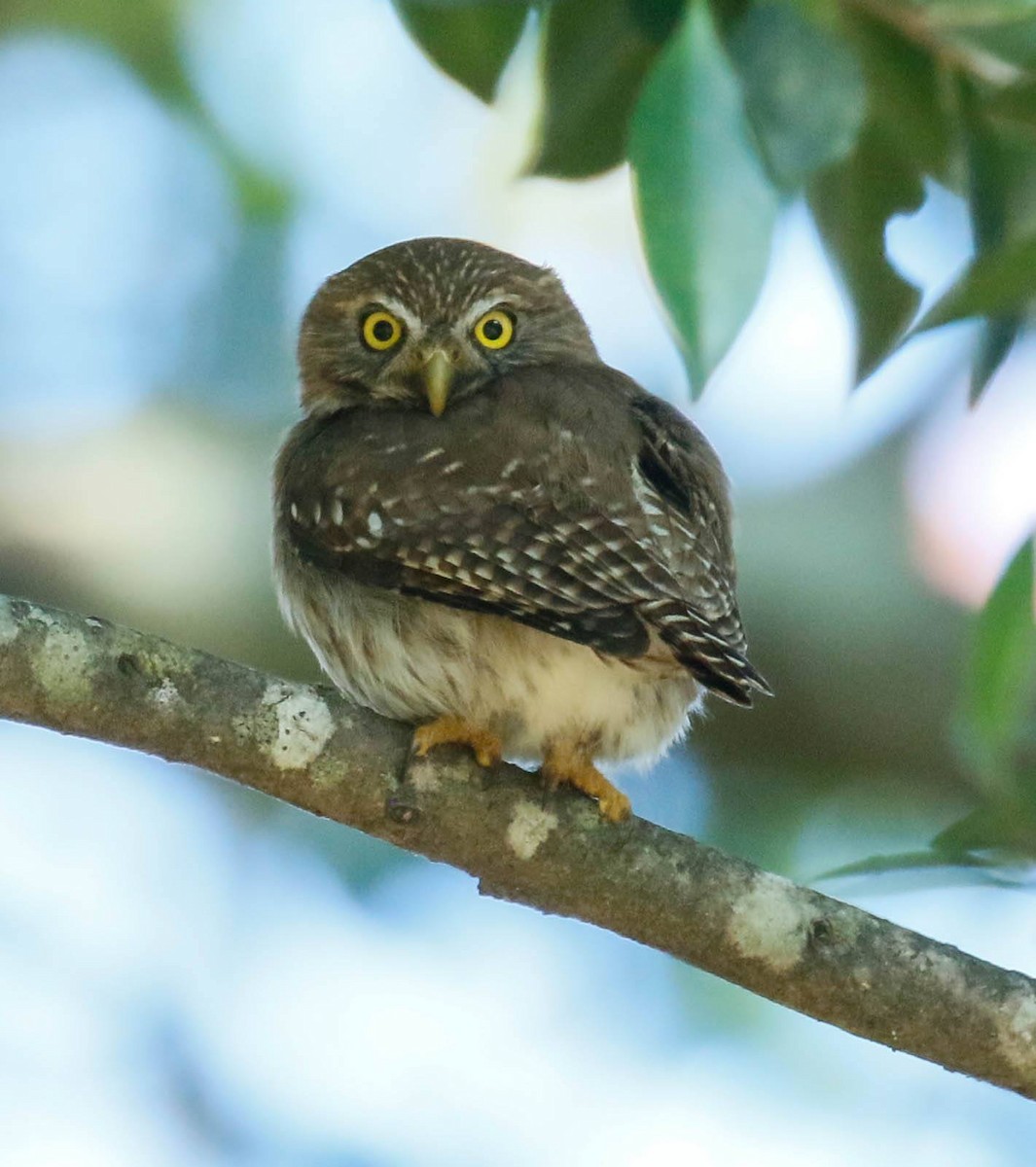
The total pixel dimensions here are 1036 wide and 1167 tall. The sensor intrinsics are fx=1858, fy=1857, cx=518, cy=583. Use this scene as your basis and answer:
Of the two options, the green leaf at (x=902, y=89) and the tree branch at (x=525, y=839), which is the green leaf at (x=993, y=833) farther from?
the green leaf at (x=902, y=89)

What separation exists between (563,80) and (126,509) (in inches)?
113

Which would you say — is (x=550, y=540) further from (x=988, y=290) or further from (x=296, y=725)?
(x=988, y=290)

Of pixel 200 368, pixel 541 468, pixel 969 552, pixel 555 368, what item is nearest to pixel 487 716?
pixel 541 468

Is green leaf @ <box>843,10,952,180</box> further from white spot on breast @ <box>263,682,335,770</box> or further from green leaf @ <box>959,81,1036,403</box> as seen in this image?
white spot on breast @ <box>263,682,335,770</box>

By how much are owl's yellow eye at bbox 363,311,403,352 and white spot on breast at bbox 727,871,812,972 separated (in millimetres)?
2072

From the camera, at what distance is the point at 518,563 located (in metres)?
3.53

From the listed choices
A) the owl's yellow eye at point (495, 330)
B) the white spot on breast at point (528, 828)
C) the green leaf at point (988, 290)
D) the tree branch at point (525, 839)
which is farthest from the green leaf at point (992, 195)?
the owl's yellow eye at point (495, 330)

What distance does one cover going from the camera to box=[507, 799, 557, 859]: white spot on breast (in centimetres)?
342

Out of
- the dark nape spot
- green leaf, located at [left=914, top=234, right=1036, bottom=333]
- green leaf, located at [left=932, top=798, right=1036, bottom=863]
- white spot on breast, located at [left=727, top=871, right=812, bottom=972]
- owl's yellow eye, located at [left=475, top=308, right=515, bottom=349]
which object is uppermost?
green leaf, located at [left=914, top=234, right=1036, bottom=333]

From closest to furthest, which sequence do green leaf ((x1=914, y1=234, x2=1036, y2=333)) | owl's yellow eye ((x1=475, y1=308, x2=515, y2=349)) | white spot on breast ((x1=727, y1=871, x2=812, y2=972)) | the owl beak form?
green leaf ((x1=914, y1=234, x2=1036, y2=333)) → white spot on breast ((x1=727, y1=871, x2=812, y2=972)) → the owl beak → owl's yellow eye ((x1=475, y1=308, x2=515, y2=349))

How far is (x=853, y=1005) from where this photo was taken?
3.24 m

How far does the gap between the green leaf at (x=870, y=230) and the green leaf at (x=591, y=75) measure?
0.38 metres

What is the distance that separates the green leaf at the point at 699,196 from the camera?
7.47ft

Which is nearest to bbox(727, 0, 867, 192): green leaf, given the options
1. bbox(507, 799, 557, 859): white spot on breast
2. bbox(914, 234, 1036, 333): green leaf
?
bbox(914, 234, 1036, 333): green leaf
